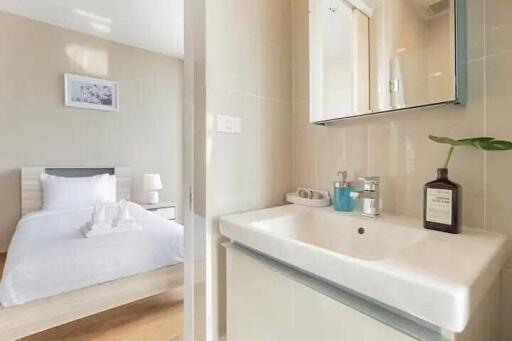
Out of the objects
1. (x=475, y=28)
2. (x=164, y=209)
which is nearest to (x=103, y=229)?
(x=164, y=209)

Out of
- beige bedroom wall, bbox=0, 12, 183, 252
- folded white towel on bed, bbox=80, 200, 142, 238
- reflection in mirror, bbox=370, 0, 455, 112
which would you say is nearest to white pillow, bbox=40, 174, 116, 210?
beige bedroom wall, bbox=0, 12, 183, 252

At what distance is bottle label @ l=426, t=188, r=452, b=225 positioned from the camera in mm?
720

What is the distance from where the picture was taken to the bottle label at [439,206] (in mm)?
720

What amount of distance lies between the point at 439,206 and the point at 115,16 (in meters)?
3.36

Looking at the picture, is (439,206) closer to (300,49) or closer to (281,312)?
(281,312)

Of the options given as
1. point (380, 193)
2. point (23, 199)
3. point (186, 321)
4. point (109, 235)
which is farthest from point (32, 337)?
point (380, 193)

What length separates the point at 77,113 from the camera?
10.3 ft

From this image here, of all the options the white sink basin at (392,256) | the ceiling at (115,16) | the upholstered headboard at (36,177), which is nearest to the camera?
the white sink basin at (392,256)

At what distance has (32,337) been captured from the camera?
1562mm

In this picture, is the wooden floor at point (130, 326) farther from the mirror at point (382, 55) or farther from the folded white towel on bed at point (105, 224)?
the mirror at point (382, 55)

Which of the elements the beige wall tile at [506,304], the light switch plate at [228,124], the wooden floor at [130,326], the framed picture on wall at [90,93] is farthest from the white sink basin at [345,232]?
the framed picture on wall at [90,93]

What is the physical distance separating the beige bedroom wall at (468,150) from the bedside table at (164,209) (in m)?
2.74

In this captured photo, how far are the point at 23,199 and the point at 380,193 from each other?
11.6 feet

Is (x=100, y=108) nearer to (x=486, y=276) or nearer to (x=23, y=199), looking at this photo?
(x=23, y=199)
